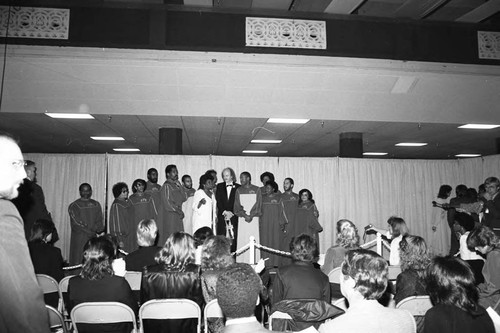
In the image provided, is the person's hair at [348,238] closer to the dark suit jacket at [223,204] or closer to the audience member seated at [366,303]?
the audience member seated at [366,303]

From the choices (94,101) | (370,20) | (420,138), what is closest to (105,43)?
(94,101)

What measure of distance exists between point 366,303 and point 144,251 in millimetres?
2351

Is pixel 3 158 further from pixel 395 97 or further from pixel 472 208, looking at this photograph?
pixel 472 208

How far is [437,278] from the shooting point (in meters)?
1.94

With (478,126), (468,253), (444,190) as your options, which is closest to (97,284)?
(468,253)

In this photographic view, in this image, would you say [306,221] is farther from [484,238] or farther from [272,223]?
[484,238]

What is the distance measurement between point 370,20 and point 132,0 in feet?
11.5

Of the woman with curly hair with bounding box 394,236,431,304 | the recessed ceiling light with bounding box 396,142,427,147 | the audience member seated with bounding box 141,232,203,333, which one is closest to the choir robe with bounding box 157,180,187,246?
the audience member seated with bounding box 141,232,203,333

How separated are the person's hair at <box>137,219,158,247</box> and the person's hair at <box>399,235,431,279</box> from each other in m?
2.22

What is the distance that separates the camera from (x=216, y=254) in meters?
2.72

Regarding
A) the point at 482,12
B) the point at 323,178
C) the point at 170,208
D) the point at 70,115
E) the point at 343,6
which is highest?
the point at 482,12

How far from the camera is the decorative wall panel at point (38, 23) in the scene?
4.96m

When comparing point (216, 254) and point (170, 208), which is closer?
point (216, 254)

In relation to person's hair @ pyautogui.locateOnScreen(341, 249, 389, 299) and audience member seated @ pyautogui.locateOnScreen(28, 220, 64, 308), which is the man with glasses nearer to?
person's hair @ pyautogui.locateOnScreen(341, 249, 389, 299)
